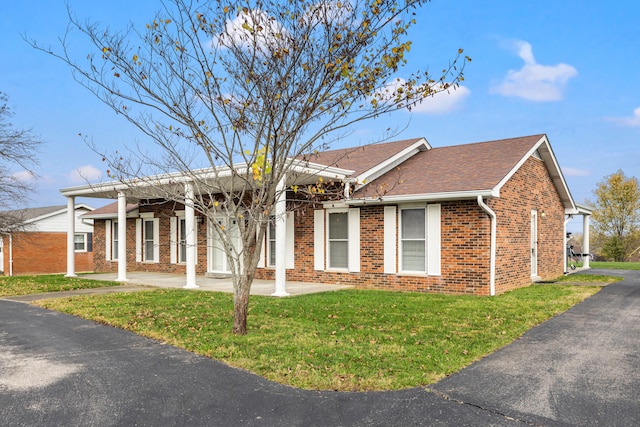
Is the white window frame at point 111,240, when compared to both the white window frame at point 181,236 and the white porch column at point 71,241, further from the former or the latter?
the white window frame at point 181,236

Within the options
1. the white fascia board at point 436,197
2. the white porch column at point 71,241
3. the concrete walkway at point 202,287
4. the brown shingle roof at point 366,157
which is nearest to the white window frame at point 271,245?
the concrete walkway at point 202,287

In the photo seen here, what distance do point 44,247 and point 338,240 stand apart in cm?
2599

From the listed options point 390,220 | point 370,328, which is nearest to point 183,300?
point 370,328

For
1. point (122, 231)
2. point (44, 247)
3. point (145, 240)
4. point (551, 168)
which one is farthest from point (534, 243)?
point (44, 247)

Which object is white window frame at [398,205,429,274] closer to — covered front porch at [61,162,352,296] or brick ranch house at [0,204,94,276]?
covered front porch at [61,162,352,296]

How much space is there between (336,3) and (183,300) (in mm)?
7346

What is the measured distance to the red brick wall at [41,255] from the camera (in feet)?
101

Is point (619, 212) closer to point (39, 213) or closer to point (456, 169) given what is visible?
point (456, 169)

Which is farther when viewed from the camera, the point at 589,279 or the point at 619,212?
the point at 619,212

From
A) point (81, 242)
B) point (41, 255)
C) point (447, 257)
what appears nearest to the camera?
point (447, 257)

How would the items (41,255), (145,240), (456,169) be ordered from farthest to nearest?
(41,255) → (145,240) → (456,169)

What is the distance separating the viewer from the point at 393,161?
15250mm

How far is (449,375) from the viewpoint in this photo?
549 centimetres

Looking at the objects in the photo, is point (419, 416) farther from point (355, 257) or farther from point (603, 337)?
point (355, 257)
